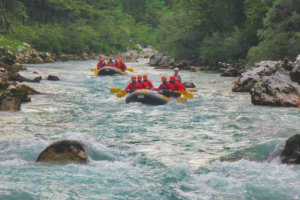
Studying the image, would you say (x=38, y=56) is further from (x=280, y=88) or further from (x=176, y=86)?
(x=280, y=88)

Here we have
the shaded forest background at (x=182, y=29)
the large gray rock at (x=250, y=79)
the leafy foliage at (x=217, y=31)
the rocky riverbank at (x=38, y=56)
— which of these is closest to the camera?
the large gray rock at (x=250, y=79)

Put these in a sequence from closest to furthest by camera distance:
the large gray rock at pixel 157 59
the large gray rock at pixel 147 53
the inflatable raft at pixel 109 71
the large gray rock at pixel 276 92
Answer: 1. the large gray rock at pixel 276 92
2. the inflatable raft at pixel 109 71
3. the large gray rock at pixel 157 59
4. the large gray rock at pixel 147 53

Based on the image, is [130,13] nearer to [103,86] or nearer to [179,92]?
[103,86]

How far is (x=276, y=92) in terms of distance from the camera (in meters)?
14.7

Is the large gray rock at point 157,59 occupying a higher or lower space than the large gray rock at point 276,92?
higher

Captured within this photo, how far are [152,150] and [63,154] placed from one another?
6.16 feet

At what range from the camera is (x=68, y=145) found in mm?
7902

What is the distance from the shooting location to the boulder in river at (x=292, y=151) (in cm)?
770

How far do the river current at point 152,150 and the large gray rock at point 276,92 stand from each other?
53 cm

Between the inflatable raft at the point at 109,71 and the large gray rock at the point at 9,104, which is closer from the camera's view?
the large gray rock at the point at 9,104

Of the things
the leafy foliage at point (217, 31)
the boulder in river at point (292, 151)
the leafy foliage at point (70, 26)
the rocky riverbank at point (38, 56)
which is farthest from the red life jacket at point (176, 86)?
the leafy foliage at point (70, 26)

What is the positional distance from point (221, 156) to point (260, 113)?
16.6 feet

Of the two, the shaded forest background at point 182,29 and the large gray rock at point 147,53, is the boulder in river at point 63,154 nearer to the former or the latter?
the shaded forest background at point 182,29

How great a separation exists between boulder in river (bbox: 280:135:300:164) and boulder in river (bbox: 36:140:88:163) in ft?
11.0
